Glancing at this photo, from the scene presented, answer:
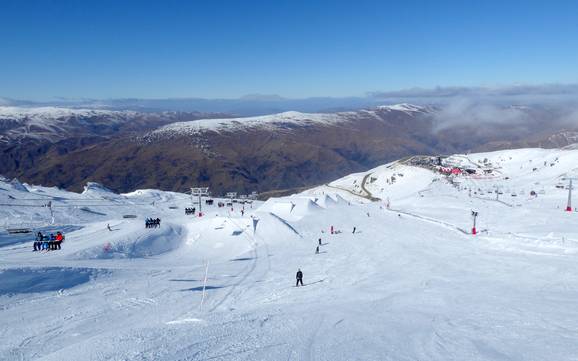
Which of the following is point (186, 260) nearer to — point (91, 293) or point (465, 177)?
point (91, 293)

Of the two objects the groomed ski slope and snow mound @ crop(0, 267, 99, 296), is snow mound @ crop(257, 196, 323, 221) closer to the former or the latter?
the groomed ski slope

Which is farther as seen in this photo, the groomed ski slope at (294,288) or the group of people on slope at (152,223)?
the group of people on slope at (152,223)

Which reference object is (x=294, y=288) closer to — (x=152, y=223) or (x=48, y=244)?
(x=48, y=244)

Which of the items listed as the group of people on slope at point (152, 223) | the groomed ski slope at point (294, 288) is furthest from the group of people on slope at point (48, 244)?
the group of people on slope at point (152, 223)

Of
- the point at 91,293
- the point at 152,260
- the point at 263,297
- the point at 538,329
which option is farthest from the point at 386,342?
the point at 152,260

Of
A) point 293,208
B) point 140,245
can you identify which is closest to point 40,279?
point 140,245

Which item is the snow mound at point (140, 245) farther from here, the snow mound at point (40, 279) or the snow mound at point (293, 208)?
the snow mound at point (293, 208)

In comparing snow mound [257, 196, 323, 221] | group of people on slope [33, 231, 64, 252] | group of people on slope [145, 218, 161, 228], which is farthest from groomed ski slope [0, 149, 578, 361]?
group of people on slope [33, 231, 64, 252]

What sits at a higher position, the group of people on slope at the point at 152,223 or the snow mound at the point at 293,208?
Answer: the group of people on slope at the point at 152,223
